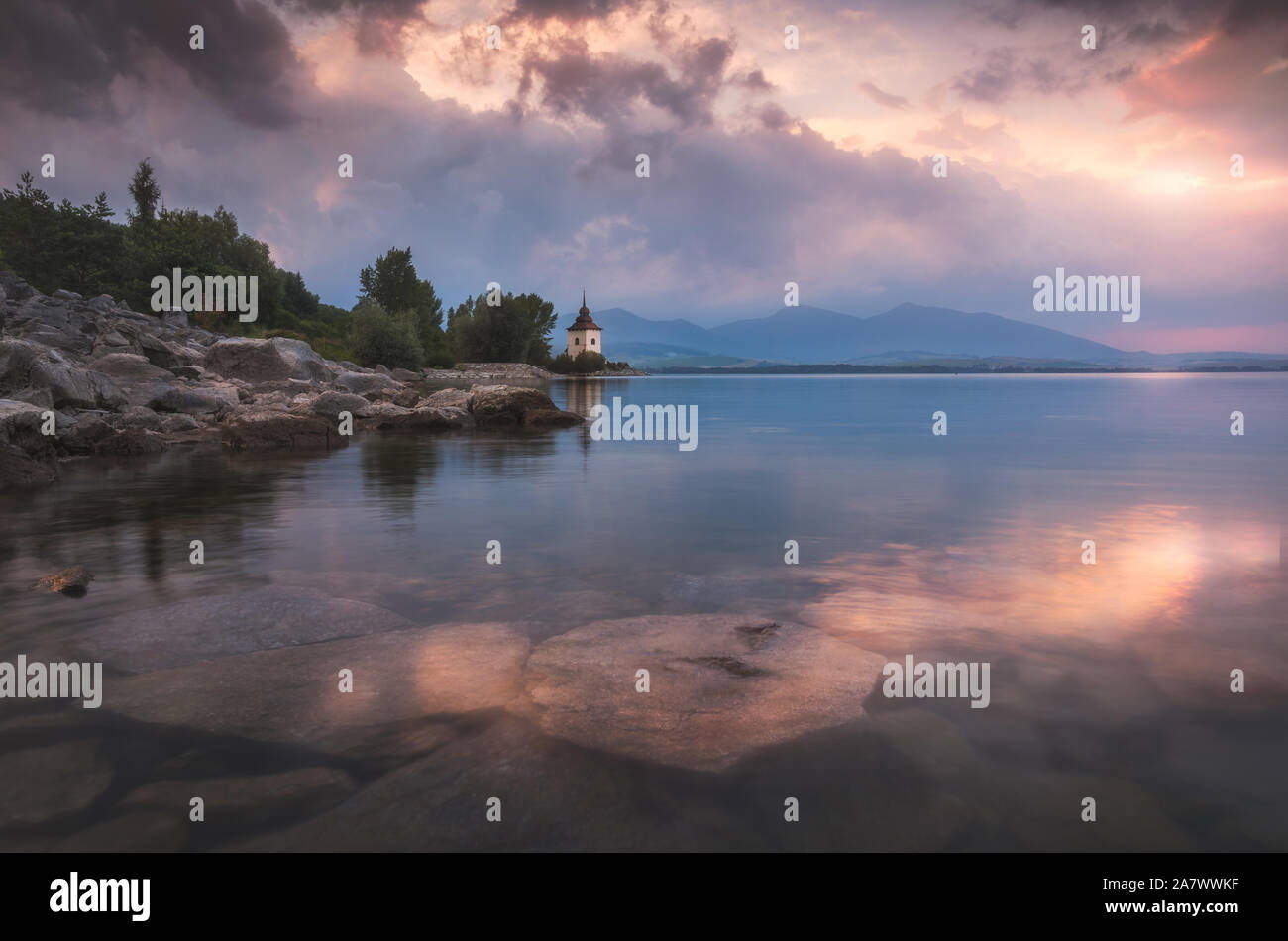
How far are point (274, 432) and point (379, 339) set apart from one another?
5375 cm

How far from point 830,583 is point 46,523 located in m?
12.5

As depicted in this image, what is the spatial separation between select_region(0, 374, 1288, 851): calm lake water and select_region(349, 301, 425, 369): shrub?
56.7 metres

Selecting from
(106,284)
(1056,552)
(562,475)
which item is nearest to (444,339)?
(106,284)

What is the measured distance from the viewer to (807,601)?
8.47 metres

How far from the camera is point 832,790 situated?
4484 millimetres

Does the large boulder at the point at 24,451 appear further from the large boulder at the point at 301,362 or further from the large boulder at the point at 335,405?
the large boulder at the point at 301,362

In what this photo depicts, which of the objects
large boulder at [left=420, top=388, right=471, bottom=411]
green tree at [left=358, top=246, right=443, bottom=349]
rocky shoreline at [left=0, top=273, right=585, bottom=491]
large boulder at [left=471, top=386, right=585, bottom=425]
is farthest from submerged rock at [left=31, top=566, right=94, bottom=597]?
green tree at [left=358, top=246, right=443, bottom=349]

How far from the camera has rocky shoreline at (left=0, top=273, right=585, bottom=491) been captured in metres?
20.9

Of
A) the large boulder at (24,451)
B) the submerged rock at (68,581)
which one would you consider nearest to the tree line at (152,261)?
the large boulder at (24,451)

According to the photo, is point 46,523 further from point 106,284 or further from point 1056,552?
point 106,284

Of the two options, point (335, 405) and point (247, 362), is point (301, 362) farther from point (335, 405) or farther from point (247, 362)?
point (335, 405)

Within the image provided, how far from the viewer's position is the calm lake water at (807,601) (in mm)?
4262

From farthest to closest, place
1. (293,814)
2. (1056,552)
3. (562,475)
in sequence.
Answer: (562,475) → (1056,552) → (293,814)

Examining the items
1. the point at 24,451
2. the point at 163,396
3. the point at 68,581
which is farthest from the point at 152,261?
the point at 68,581
